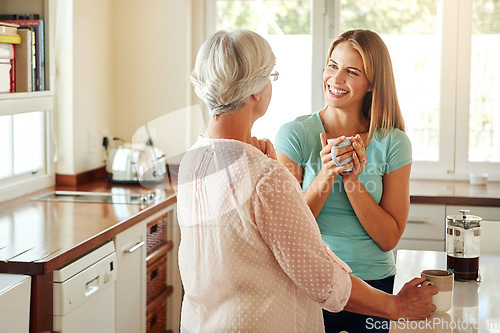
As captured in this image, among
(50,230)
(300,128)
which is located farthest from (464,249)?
(50,230)

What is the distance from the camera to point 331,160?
1.68m

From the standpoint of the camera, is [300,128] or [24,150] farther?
[24,150]

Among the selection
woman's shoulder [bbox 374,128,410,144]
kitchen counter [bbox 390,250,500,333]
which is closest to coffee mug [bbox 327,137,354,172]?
woman's shoulder [bbox 374,128,410,144]

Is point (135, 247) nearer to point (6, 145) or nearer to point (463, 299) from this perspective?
point (6, 145)

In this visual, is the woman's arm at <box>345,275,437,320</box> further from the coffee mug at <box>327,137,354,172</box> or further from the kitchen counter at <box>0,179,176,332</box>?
the kitchen counter at <box>0,179,176,332</box>

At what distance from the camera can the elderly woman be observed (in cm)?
123

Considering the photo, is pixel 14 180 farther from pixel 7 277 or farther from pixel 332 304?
pixel 332 304

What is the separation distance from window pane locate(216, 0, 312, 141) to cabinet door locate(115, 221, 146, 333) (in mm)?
1229

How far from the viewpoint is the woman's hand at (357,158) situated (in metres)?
1.67

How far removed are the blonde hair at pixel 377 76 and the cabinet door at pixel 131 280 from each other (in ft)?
3.86

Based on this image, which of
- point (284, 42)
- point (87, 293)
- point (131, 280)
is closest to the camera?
point (87, 293)

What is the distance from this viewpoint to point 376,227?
1.72 m

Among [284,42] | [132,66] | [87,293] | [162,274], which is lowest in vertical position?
[162,274]

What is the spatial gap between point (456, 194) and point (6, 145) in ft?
6.91
